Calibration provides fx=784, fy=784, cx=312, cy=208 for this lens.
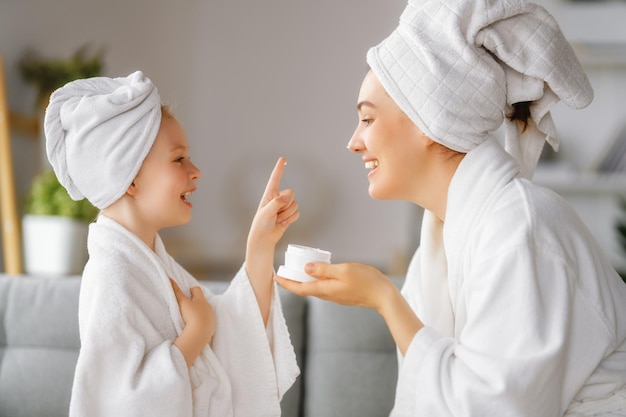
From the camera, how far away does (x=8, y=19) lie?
4.00 meters

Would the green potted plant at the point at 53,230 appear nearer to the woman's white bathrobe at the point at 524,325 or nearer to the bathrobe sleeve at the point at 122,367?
the bathrobe sleeve at the point at 122,367

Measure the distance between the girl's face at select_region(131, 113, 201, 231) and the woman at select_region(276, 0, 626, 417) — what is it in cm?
26

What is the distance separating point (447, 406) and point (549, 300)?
244 mm

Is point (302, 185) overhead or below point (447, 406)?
below

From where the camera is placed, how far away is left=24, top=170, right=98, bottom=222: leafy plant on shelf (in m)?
3.24

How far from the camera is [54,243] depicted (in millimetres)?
3203

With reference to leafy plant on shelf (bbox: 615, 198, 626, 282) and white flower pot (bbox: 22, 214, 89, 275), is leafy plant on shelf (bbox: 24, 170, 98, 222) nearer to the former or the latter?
white flower pot (bbox: 22, 214, 89, 275)

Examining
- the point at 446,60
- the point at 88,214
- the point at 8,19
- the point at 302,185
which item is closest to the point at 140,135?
the point at 446,60

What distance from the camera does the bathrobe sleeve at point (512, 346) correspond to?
1.26 m

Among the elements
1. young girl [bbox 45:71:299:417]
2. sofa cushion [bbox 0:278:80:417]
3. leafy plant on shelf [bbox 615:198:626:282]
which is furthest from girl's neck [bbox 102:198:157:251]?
leafy plant on shelf [bbox 615:198:626:282]

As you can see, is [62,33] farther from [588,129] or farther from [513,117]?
[513,117]

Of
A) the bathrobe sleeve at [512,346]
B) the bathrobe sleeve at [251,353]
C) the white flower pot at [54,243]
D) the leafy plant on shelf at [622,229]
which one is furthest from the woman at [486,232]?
the leafy plant on shelf at [622,229]

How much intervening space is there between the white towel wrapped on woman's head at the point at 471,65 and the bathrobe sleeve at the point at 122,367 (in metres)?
0.63

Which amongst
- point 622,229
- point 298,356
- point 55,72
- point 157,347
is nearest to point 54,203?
point 55,72
